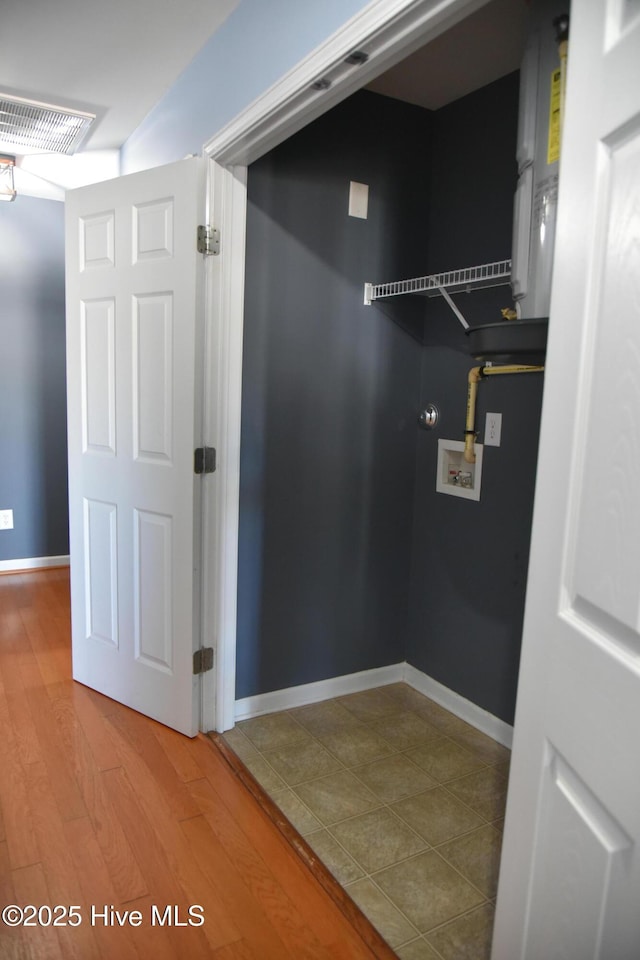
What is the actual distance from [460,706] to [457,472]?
99cm

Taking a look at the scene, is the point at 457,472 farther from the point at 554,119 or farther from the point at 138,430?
the point at 554,119

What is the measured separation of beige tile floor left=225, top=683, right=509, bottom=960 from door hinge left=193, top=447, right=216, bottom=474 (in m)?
1.04

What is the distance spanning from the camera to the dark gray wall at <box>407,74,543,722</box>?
7.70 ft

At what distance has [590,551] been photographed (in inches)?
34.4

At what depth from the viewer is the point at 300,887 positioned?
1721 mm

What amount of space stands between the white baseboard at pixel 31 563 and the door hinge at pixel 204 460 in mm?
2640

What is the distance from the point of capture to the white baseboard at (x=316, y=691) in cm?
258

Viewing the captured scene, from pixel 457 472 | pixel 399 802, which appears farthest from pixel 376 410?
pixel 399 802

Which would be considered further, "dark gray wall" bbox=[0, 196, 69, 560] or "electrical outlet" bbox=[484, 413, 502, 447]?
"dark gray wall" bbox=[0, 196, 69, 560]

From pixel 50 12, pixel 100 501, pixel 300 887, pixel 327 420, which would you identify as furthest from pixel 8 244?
pixel 300 887

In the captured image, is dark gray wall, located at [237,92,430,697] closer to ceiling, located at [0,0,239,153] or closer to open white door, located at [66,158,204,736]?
open white door, located at [66,158,204,736]

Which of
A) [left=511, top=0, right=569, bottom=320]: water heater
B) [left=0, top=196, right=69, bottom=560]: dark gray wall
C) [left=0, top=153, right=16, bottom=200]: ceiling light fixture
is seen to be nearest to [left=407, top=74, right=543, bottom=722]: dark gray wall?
[left=511, top=0, right=569, bottom=320]: water heater

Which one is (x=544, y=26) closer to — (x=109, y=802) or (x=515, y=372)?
(x=515, y=372)

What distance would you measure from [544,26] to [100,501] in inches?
83.6
